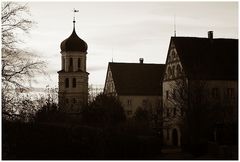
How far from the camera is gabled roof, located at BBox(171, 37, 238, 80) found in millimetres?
45750

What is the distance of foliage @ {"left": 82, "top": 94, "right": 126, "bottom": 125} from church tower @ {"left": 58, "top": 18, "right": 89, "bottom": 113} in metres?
24.1

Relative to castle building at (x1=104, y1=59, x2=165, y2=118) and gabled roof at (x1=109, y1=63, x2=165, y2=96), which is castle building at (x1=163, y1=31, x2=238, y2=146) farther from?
gabled roof at (x1=109, y1=63, x2=165, y2=96)

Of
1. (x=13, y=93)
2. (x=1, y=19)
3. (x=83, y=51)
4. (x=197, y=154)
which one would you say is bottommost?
(x=197, y=154)

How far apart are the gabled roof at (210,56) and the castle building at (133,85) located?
12.4 meters

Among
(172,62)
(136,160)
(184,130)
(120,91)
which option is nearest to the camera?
(136,160)

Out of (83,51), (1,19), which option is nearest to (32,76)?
(1,19)

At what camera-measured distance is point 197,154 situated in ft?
92.2

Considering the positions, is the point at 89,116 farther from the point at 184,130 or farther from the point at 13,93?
the point at 13,93

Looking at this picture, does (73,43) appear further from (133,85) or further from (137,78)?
(133,85)

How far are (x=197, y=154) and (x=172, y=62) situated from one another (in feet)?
68.0

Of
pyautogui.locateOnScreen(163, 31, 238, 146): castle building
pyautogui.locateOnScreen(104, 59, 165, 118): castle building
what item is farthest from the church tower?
pyautogui.locateOnScreen(163, 31, 238, 146): castle building

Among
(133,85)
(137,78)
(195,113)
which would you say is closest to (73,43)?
(137,78)

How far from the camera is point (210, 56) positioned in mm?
46969

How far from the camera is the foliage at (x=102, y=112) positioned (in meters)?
43.7
